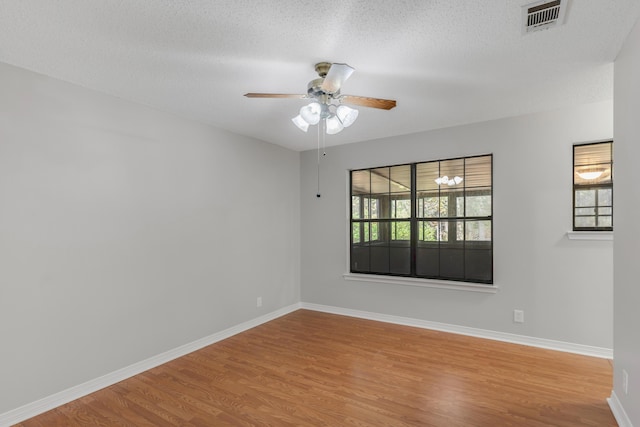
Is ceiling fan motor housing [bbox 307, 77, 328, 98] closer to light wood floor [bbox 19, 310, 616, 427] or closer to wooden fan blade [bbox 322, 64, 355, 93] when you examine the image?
wooden fan blade [bbox 322, 64, 355, 93]

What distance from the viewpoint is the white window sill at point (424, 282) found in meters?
3.90

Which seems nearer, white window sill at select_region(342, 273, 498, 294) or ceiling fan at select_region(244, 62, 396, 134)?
ceiling fan at select_region(244, 62, 396, 134)

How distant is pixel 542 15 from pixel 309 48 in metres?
1.31

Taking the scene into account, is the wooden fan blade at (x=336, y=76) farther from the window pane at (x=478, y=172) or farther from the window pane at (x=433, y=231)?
the window pane at (x=433, y=231)

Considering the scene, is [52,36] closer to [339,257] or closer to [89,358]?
[89,358]

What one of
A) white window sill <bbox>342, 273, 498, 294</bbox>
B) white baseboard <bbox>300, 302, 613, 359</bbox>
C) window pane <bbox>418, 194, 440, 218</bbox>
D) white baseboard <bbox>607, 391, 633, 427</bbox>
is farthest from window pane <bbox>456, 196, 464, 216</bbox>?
white baseboard <bbox>607, 391, 633, 427</bbox>

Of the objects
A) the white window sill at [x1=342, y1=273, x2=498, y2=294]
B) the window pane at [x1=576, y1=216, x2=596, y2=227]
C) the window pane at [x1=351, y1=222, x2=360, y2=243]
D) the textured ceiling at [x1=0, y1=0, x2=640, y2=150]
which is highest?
Result: the textured ceiling at [x1=0, y1=0, x2=640, y2=150]

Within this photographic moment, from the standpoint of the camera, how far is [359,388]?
9.07 feet

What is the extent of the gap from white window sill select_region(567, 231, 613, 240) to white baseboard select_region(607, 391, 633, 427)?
1.45 m

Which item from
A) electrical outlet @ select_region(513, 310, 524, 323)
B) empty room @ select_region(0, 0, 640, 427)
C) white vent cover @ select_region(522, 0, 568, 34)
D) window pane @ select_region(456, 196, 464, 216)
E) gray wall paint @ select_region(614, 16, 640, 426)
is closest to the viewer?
white vent cover @ select_region(522, 0, 568, 34)

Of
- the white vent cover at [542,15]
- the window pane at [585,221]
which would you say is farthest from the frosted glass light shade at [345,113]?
the window pane at [585,221]

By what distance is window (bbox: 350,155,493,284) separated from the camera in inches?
157

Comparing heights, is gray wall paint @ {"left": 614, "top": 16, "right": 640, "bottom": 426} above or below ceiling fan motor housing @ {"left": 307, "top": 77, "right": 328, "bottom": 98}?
below

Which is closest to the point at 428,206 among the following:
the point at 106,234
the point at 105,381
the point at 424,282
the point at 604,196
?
the point at 424,282
